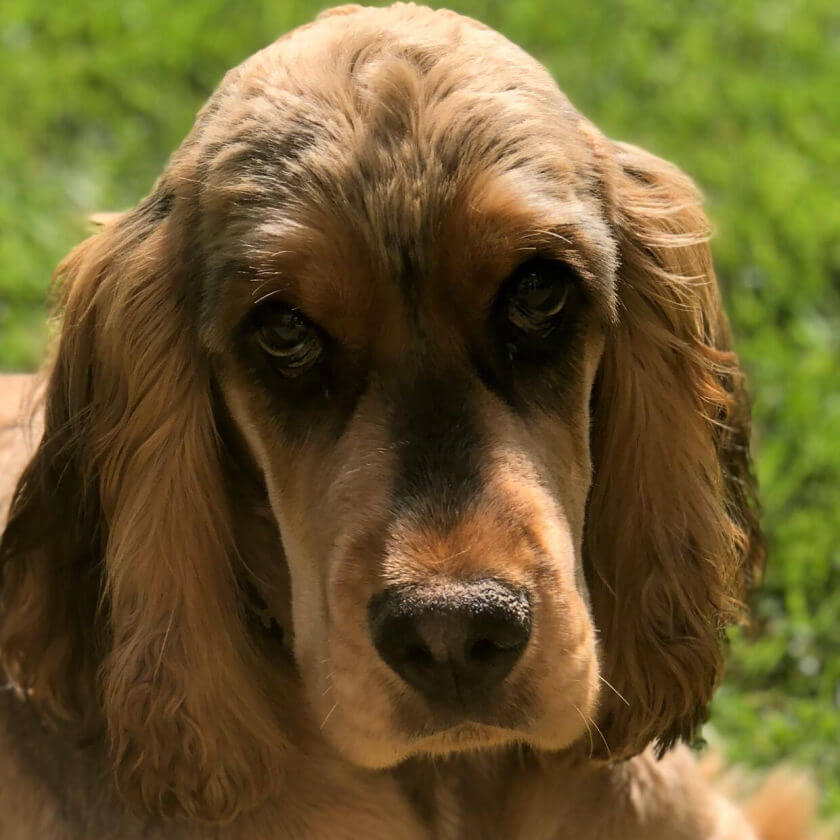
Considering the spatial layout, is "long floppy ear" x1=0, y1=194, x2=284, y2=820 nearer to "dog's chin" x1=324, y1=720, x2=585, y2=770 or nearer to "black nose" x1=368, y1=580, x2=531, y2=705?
"dog's chin" x1=324, y1=720, x2=585, y2=770

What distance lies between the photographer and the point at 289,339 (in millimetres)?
2645

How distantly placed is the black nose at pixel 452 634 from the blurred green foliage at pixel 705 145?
2037 millimetres

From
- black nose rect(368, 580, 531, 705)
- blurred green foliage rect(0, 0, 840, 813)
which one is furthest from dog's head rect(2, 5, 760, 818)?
blurred green foliage rect(0, 0, 840, 813)

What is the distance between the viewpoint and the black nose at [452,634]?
236 centimetres

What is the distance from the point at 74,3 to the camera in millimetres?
6684

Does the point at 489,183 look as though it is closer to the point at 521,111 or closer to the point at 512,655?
the point at 521,111


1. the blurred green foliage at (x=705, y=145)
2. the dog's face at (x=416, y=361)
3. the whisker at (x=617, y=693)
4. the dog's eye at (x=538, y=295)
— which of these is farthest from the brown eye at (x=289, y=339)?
the blurred green foliage at (x=705, y=145)

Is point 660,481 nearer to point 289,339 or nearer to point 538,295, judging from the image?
point 538,295

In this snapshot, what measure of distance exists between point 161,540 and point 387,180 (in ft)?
2.83

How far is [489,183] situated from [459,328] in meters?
0.26

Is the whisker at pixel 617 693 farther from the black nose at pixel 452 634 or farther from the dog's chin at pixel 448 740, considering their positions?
the black nose at pixel 452 634

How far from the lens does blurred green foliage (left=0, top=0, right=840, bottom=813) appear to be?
4.60 m

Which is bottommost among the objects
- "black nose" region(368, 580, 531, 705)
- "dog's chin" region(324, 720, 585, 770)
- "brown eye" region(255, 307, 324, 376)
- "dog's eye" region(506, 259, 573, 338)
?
"dog's chin" region(324, 720, 585, 770)

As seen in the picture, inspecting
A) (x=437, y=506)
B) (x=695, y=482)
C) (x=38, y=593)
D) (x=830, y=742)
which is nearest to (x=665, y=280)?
(x=695, y=482)
